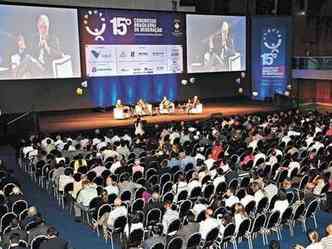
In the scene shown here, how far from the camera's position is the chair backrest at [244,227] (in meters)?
10.1

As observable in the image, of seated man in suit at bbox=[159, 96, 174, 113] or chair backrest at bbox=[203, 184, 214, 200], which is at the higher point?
seated man in suit at bbox=[159, 96, 174, 113]

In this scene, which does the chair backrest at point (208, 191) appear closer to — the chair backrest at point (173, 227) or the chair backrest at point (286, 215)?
the chair backrest at point (286, 215)

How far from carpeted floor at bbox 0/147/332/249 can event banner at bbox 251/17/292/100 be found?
22159 millimetres

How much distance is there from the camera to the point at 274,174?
15180 millimetres

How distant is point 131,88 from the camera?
3050 cm

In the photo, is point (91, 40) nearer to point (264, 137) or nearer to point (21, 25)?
point (21, 25)

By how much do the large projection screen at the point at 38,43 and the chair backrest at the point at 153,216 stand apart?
1690 centimetres

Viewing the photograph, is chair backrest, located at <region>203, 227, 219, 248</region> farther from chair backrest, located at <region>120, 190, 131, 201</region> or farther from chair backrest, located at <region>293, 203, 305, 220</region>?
chair backrest, located at <region>120, 190, 131, 201</region>

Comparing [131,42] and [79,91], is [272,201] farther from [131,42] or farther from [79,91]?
[131,42]

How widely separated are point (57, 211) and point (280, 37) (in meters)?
25.8

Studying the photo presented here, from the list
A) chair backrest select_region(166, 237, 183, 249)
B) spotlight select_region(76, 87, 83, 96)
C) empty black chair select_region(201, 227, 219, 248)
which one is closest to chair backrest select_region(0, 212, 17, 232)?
chair backrest select_region(166, 237, 183, 249)

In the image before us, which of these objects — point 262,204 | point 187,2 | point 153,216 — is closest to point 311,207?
point 262,204

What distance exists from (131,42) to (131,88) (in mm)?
2877

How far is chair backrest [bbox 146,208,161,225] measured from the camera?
11.0 m
